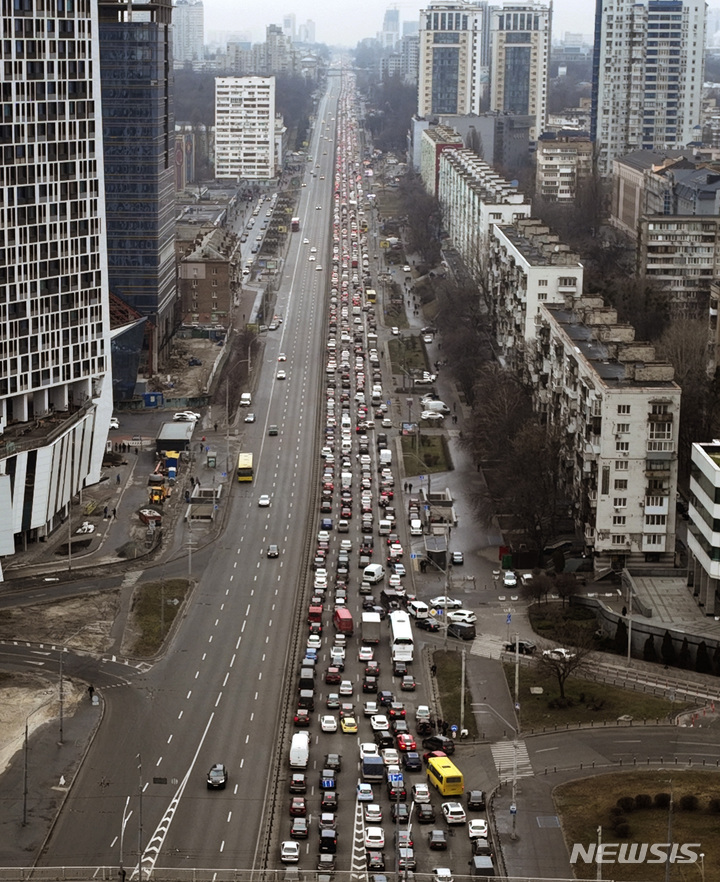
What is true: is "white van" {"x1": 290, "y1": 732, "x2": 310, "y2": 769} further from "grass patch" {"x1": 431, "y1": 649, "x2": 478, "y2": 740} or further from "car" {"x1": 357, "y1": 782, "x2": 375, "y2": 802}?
"grass patch" {"x1": 431, "y1": 649, "x2": 478, "y2": 740}

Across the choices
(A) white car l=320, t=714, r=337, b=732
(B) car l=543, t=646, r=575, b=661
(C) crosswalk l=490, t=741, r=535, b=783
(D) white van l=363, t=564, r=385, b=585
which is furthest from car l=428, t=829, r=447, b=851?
(D) white van l=363, t=564, r=385, b=585

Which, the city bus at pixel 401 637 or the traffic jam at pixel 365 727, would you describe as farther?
the city bus at pixel 401 637

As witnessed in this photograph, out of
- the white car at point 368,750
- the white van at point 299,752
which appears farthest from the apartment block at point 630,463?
the white van at point 299,752

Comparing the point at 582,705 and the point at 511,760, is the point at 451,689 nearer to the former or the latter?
the point at 582,705

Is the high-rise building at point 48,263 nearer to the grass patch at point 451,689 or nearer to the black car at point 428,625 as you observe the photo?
the black car at point 428,625

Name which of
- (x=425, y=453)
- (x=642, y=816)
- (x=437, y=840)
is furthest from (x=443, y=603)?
(x=425, y=453)

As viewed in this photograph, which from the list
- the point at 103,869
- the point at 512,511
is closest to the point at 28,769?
the point at 103,869

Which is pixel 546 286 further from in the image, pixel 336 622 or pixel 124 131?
pixel 336 622
